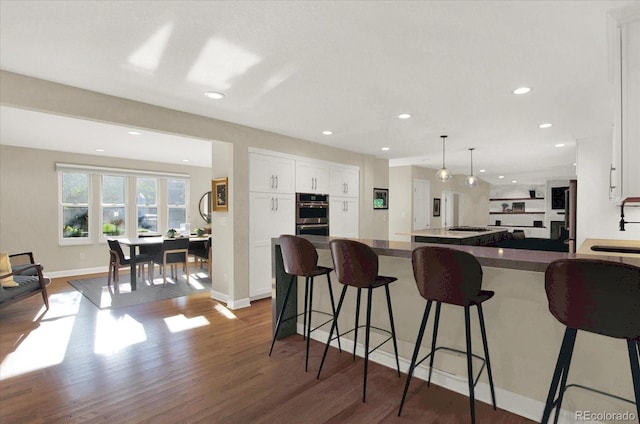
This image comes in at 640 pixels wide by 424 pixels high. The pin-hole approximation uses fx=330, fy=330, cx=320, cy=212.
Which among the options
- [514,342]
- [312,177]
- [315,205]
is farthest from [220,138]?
[514,342]

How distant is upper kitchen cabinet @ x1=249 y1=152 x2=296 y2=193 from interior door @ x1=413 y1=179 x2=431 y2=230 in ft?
15.2

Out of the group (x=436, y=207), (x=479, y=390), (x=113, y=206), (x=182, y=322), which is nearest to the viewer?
(x=479, y=390)

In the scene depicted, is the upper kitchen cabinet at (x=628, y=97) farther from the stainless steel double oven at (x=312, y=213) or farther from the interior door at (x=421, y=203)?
the interior door at (x=421, y=203)

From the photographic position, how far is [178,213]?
805 centimetres

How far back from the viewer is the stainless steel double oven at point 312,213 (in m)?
5.19

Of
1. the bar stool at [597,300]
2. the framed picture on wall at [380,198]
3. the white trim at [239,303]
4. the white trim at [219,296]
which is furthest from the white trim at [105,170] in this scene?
the bar stool at [597,300]

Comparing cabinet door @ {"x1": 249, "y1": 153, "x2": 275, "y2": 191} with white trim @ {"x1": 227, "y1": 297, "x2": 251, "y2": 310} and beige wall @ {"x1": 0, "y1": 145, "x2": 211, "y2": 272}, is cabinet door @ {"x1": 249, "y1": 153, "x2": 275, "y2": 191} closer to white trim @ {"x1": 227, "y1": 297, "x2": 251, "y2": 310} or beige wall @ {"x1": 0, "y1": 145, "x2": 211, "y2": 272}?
white trim @ {"x1": 227, "y1": 297, "x2": 251, "y2": 310}

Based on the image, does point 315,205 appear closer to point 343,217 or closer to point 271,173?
point 343,217

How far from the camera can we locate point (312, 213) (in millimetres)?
5391

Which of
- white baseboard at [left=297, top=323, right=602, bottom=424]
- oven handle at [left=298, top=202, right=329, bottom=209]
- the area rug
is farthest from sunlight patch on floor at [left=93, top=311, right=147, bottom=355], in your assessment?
oven handle at [left=298, top=202, right=329, bottom=209]

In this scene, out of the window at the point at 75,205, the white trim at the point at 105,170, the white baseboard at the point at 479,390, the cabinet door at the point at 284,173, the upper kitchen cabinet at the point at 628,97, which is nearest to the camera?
the upper kitchen cabinet at the point at 628,97

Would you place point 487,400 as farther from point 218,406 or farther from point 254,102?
point 254,102

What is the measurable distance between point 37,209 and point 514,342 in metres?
7.62
